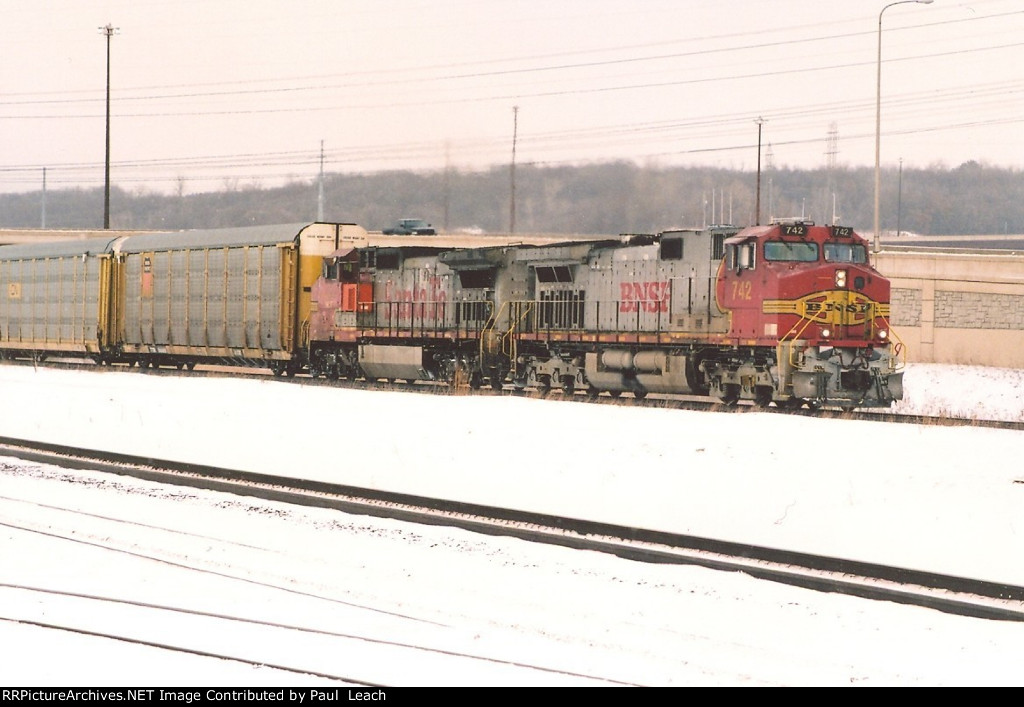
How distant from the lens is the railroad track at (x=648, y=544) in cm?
868

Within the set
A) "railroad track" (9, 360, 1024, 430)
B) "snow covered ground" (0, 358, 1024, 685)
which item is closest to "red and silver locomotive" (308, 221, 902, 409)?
"railroad track" (9, 360, 1024, 430)

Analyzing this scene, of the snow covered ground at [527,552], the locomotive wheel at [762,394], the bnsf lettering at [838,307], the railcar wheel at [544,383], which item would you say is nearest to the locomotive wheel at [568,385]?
the railcar wheel at [544,383]

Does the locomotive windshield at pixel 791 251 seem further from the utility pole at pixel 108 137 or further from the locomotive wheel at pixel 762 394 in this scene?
the utility pole at pixel 108 137

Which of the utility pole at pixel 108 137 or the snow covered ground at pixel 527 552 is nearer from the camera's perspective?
the snow covered ground at pixel 527 552

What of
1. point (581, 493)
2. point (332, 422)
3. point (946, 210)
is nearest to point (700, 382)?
point (332, 422)

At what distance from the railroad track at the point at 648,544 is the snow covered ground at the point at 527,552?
0.21m

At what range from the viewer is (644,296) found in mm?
23219

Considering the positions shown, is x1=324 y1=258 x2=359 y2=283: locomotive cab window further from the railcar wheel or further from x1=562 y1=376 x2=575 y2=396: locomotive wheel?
x1=562 y1=376 x2=575 y2=396: locomotive wheel

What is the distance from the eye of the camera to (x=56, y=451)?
56.9ft

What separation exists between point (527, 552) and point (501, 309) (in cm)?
1625

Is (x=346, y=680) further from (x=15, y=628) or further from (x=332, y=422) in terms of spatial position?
(x=332, y=422)

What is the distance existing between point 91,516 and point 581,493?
218 inches

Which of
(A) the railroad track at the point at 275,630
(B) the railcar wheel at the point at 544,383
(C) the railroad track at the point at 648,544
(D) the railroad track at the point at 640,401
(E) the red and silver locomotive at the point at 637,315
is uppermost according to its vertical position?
(E) the red and silver locomotive at the point at 637,315

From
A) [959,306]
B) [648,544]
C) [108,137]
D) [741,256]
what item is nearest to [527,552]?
[648,544]
